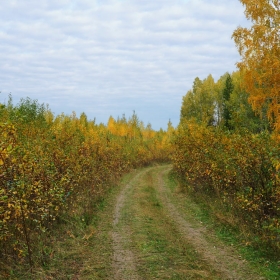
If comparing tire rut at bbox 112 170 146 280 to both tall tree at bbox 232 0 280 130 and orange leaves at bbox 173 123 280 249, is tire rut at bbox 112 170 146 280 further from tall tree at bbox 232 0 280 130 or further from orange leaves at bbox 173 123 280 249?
tall tree at bbox 232 0 280 130

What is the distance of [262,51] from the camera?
15484mm

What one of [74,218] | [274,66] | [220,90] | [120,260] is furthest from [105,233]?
[220,90]

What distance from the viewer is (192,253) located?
8.34 meters

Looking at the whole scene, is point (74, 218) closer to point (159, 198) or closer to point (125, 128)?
point (159, 198)

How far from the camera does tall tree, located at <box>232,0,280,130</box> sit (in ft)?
46.7

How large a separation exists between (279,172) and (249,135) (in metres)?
2.18

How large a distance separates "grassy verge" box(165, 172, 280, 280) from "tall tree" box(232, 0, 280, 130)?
494 cm

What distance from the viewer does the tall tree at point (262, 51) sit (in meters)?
14.2

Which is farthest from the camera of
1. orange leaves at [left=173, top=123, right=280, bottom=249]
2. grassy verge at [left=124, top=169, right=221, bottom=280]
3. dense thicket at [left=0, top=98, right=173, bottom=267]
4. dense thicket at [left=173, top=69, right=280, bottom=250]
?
dense thicket at [left=173, top=69, right=280, bottom=250]

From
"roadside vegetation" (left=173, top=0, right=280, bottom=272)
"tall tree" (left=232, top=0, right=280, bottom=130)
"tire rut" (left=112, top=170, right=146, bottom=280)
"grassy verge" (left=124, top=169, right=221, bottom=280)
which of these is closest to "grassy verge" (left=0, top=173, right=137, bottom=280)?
"tire rut" (left=112, top=170, right=146, bottom=280)

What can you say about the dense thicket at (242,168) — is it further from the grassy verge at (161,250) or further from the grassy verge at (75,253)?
the grassy verge at (75,253)

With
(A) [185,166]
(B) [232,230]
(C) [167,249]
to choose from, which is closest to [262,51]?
(A) [185,166]

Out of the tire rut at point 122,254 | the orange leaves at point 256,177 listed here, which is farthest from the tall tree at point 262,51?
the tire rut at point 122,254

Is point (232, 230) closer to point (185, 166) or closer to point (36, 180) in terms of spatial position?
point (36, 180)
